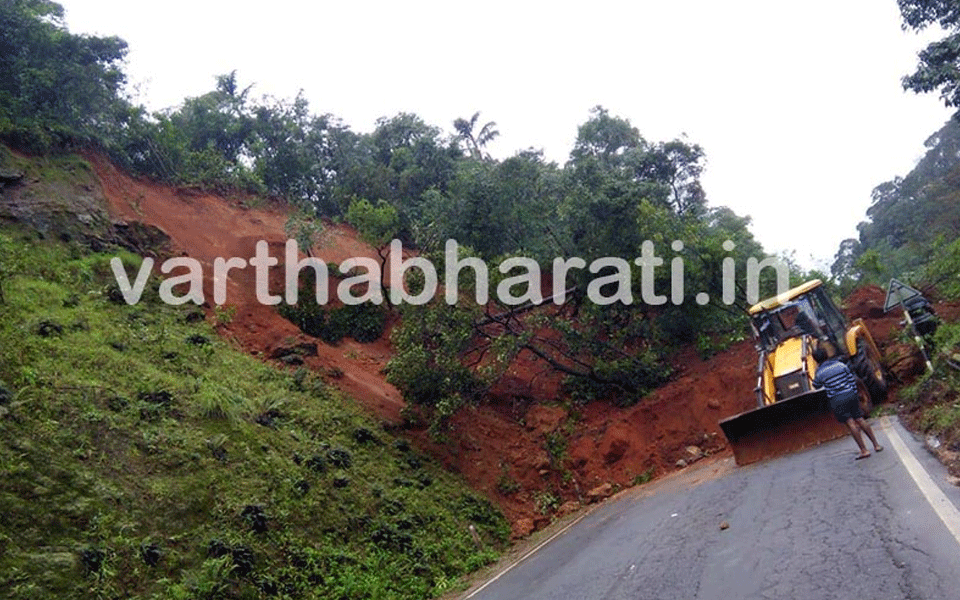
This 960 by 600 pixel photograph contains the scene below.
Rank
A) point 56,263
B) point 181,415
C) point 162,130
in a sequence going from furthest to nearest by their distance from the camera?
point 162,130
point 56,263
point 181,415

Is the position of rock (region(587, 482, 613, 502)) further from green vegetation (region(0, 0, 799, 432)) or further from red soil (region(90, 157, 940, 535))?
green vegetation (region(0, 0, 799, 432))

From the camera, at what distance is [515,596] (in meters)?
9.03

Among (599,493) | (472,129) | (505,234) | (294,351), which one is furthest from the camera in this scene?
(472,129)

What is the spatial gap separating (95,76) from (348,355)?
11.4 metres

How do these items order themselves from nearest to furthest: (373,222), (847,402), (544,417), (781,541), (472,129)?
(781,541) → (847,402) → (544,417) → (373,222) → (472,129)

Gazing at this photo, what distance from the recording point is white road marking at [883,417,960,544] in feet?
20.4

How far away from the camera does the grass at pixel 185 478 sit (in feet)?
30.5

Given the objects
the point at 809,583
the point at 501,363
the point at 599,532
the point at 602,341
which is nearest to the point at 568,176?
the point at 602,341

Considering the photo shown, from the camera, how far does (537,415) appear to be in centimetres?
1967

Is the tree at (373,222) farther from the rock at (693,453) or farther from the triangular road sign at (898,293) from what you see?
the triangular road sign at (898,293)

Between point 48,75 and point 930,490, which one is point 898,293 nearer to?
point 930,490

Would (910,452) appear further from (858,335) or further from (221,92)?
(221,92)

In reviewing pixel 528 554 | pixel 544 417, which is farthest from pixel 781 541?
pixel 544 417

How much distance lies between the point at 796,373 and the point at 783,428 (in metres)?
1.24
